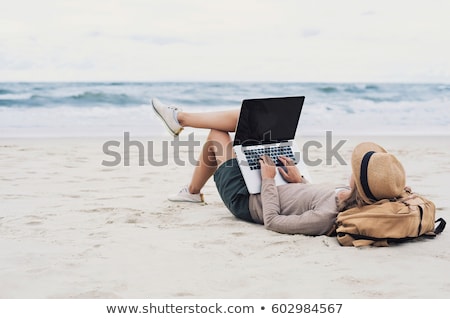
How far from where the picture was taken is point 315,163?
694 cm

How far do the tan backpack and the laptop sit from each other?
0.67 meters

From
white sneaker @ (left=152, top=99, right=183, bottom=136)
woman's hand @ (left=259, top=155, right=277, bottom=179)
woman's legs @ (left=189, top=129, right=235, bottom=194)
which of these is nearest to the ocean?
woman's legs @ (left=189, top=129, right=235, bottom=194)

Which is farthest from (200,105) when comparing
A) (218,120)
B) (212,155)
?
(218,120)

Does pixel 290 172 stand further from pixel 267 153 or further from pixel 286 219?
pixel 286 219

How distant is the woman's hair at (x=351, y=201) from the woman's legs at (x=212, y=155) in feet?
2.97

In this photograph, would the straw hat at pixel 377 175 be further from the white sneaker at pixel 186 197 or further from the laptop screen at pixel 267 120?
the white sneaker at pixel 186 197

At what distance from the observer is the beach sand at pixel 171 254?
2.94 m

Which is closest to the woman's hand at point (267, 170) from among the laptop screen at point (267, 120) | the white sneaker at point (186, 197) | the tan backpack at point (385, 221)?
the laptop screen at point (267, 120)

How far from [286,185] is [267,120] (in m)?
0.48

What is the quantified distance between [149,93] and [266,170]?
44.4 ft

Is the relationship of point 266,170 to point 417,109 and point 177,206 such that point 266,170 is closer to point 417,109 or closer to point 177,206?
point 177,206
